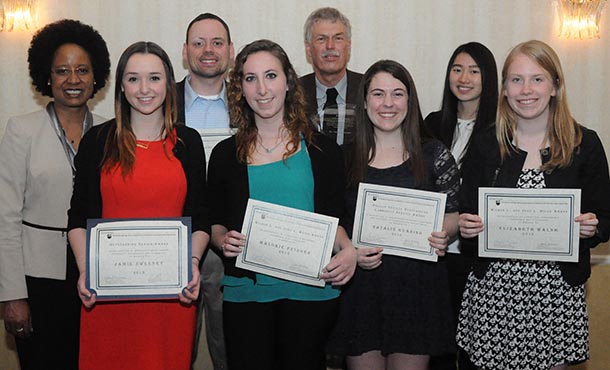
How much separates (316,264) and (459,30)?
3.12 metres

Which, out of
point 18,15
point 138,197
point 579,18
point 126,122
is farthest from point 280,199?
point 579,18

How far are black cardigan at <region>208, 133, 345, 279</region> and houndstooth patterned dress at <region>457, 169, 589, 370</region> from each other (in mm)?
795

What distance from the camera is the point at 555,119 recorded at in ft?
10.3

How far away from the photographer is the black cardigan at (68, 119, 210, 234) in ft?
9.89

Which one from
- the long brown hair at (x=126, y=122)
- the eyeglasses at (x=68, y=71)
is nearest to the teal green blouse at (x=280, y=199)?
the long brown hair at (x=126, y=122)

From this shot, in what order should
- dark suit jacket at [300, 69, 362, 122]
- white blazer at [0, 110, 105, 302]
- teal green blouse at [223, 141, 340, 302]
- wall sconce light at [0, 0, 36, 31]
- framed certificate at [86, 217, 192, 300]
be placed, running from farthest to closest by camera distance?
wall sconce light at [0, 0, 36, 31] → dark suit jacket at [300, 69, 362, 122] → white blazer at [0, 110, 105, 302] → teal green blouse at [223, 141, 340, 302] → framed certificate at [86, 217, 192, 300]

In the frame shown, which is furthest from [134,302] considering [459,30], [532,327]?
[459,30]

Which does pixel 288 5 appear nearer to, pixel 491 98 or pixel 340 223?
pixel 491 98

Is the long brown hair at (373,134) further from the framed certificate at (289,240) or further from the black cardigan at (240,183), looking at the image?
the framed certificate at (289,240)

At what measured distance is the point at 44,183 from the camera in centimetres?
354

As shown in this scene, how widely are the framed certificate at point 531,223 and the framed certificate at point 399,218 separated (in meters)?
0.22

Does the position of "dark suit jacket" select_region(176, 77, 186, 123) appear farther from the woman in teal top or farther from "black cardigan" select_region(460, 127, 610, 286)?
"black cardigan" select_region(460, 127, 610, 286)

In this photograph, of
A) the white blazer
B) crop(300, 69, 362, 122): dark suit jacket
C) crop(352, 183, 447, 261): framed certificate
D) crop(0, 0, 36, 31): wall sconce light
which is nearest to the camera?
crop(352, 183, 447, 261): framed certificate

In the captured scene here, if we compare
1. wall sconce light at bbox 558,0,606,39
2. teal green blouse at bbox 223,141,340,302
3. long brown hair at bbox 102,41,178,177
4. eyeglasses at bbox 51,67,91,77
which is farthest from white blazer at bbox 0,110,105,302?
wall sconce light at bbox 558,0,606,39
